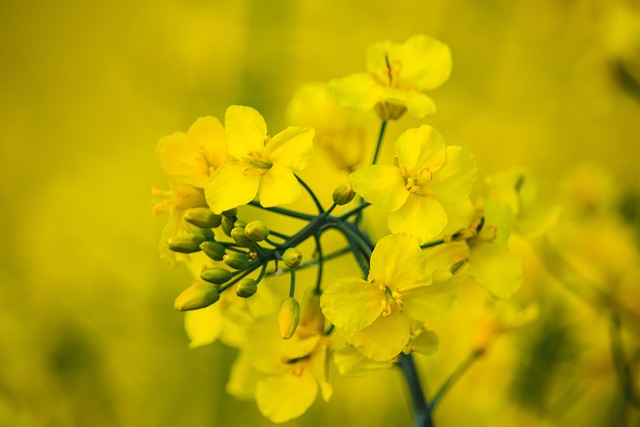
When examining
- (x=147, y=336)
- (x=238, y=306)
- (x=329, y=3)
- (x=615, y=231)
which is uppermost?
(x=329, y=3)

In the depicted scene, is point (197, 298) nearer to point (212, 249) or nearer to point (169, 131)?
point (212, 249)

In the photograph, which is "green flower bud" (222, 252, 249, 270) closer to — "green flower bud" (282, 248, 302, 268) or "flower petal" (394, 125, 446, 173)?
"green flower bud" (282, 248, 302, 268)

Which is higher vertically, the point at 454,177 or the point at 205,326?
the point at 454,177

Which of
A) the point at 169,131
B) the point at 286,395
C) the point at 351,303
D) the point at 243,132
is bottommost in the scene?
the point at 169,131

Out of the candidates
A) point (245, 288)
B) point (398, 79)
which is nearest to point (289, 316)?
point (245, 288)

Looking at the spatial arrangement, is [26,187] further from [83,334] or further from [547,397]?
[547,397]

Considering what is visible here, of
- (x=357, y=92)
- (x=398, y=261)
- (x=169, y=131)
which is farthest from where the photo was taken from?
(x=169, y=131)

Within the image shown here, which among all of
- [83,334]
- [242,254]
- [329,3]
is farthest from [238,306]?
[329,3]
